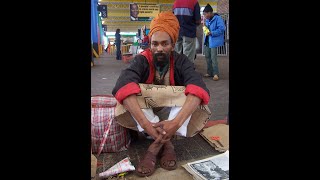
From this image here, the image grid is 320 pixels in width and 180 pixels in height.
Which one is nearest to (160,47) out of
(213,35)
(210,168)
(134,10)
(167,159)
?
(167,159)

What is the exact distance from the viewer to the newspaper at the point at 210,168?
164cm

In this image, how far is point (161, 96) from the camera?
1.95 metres

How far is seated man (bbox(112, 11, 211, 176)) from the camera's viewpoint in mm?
1816

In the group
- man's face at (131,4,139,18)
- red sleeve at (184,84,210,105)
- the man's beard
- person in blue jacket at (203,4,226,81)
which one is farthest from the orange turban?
man's face at (131,4,139,18)

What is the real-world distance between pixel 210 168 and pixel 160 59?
89 cm

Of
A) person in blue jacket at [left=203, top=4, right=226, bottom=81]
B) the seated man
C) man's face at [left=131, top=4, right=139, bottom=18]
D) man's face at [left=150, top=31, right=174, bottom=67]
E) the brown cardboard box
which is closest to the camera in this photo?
the seated man

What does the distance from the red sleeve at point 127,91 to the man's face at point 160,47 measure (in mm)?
342

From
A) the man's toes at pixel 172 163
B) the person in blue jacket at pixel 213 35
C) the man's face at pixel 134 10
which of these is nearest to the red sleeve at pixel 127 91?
the man's toes at pixel 172 163

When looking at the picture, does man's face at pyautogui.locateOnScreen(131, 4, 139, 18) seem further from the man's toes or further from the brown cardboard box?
the man's toes

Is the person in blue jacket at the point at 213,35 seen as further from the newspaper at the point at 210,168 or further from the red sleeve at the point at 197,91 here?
the newspaper at the point at 210,168
